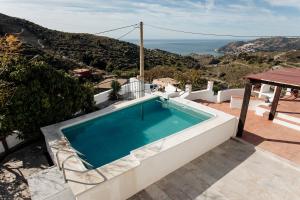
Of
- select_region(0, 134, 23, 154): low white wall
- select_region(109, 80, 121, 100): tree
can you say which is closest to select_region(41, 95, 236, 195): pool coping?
select_region(0, 134, 23, 154): low white wall

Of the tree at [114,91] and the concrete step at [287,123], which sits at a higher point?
the tree at [114,91]

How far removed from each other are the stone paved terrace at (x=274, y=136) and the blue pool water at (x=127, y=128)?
74.2 inches

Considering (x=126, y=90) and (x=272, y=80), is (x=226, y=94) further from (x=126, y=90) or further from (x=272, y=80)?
(x=126, y=90)

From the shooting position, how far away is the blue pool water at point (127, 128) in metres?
7.25

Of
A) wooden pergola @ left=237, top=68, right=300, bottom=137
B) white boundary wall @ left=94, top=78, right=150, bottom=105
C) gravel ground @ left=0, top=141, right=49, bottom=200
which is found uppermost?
wooden pergola @ left=237, top=68, right=300, bottom=137

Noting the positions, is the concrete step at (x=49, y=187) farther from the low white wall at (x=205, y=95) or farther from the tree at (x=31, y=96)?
the low white wall at (x=205, y=95)

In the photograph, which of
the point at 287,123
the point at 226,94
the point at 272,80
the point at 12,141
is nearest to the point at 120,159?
the point at 12,141

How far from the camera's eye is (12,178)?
5840 mm

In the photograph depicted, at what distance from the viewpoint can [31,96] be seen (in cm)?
660

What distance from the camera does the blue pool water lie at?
7.25 meters

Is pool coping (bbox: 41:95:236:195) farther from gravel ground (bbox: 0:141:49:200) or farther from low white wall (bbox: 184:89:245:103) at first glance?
low white wall (bbox: 184:89:245:103)

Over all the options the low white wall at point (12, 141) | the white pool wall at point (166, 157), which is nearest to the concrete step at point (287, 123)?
the white pool wall at point (166, 157)

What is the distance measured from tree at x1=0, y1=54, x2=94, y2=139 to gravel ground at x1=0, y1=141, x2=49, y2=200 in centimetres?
56

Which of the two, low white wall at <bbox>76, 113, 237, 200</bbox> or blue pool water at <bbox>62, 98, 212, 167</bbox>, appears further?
blue pool water at <bbox>62, 98, 212, 167</bbox>
